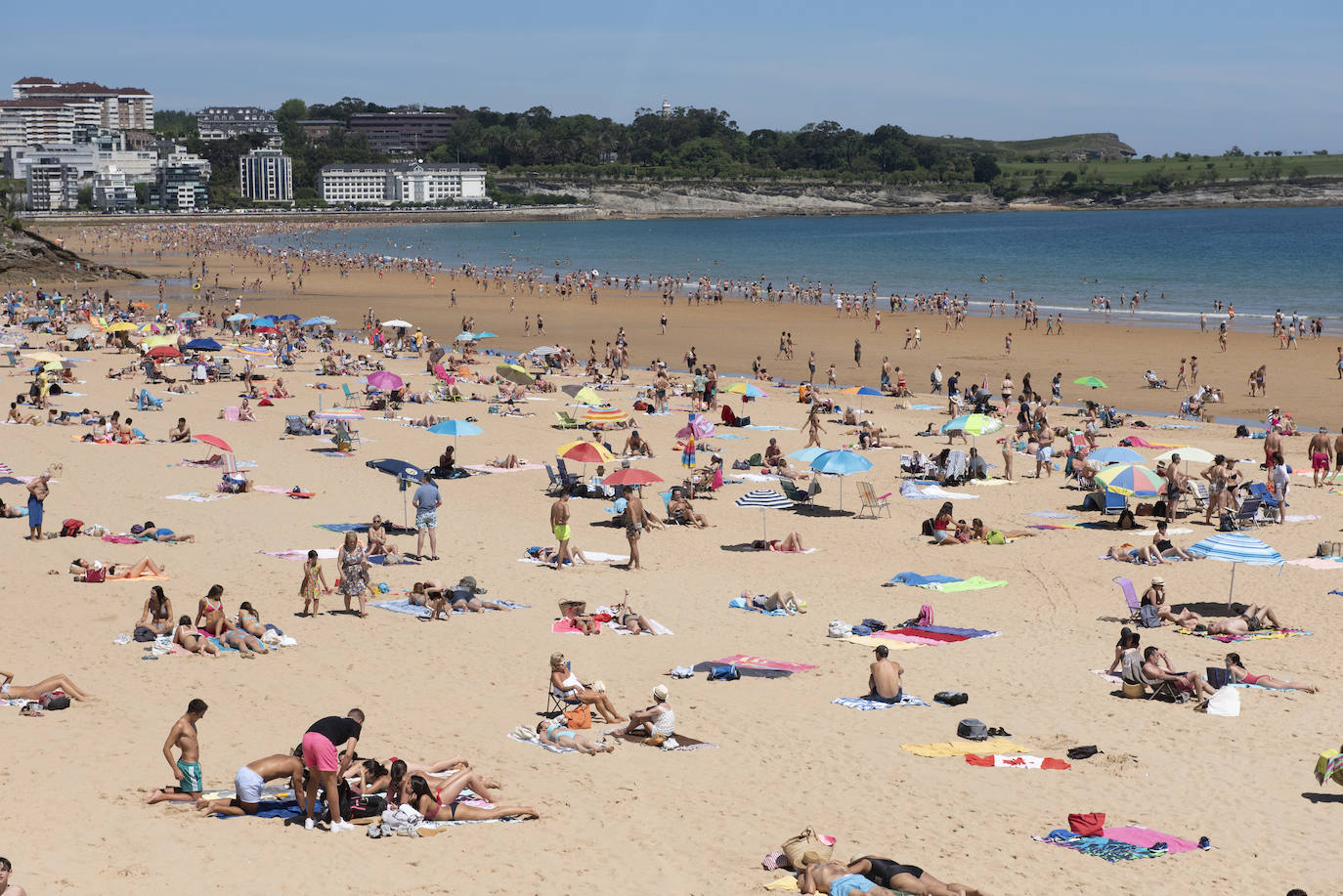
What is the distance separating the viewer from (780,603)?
14.1 metres

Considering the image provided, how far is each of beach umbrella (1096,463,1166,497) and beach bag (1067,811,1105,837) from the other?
380 inches

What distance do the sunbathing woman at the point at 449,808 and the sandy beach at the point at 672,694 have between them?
0.35 feet

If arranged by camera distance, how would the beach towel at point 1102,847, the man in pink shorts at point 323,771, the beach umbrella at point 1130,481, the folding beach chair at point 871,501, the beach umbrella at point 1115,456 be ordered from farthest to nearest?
the beach umbrella at point 1115,456
the folding beach chair at point 871,501
the beach umbrella at point 1130,481
the man in pink shorts at point 323,771
the beach towel at point 1102,847

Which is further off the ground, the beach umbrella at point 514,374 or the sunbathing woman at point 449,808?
the beach umbrella at point 514,374

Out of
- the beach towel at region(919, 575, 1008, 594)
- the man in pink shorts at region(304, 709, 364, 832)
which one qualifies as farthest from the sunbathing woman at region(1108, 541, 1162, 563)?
the man in pink shorts at region(304, 709, 364, 832)

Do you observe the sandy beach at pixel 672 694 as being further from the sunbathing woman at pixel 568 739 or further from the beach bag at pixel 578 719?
the beach bag at pixel 578 719

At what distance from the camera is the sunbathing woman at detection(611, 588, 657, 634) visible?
523 inches

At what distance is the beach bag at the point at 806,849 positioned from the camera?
7.85 meters

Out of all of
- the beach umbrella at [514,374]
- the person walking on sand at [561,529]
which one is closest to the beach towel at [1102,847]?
the person walking on sand at [561,529]

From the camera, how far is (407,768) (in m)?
8.77

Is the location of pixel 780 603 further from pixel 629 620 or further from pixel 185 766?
pixel 185 766

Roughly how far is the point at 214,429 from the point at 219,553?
31.3ft

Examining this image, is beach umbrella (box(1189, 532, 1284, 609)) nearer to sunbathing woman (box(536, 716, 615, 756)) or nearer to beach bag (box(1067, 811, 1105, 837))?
beach bag (box(1067, 811, 1105, 837))

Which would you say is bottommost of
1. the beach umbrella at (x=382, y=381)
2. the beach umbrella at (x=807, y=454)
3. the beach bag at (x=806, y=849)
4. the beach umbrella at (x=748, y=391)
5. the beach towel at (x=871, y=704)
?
the beach towel at (x=871, y=704)
